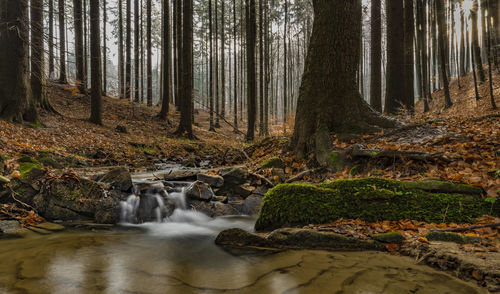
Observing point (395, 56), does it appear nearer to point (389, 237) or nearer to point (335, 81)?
point (335, 81)

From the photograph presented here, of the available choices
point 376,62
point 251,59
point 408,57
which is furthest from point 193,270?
point 408,57

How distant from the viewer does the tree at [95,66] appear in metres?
12.8

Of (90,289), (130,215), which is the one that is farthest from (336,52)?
(90,289)

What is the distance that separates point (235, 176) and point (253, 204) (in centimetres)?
104

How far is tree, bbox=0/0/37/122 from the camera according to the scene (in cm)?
902

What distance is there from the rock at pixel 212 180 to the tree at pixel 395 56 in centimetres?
909

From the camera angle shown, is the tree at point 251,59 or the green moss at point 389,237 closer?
the green moss at point 389,237

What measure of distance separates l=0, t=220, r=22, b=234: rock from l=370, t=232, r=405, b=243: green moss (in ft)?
16.8

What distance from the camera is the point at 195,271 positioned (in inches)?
117

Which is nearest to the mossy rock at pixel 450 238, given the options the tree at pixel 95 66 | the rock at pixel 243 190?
the rock at pixel 243 190

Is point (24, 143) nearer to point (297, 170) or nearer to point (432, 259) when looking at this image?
point (297, 170)

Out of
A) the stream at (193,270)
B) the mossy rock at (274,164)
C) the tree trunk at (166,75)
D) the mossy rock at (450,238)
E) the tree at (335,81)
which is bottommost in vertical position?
the stream at (193,270)

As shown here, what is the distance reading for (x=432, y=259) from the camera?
8.25 feet

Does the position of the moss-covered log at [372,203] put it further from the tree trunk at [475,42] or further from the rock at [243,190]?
the tree trunk at [475,42]
